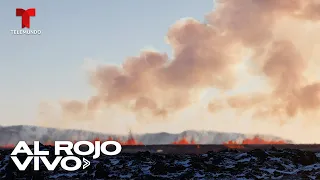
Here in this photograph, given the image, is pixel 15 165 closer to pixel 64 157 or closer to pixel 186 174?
pixel 64 157

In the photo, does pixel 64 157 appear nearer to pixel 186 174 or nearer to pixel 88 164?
pixel 88 164

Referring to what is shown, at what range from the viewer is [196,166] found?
445 ft

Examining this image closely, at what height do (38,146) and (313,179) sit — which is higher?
(38,146)

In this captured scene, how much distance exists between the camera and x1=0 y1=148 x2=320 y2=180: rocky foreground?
131375 millimetres

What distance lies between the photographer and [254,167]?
135 m

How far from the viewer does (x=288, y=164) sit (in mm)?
136250

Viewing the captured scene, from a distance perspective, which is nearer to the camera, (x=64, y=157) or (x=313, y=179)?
(x=313, y=179)

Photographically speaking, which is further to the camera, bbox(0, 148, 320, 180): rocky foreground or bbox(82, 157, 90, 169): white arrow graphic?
bbox(82, 157, 90, 169): white arrow graphic

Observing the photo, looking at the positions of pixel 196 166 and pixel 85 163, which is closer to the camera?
pixel 196 166

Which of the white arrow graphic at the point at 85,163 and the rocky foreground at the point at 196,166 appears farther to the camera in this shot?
the white arrow graphic at the point at 85,163

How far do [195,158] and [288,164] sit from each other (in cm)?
1834

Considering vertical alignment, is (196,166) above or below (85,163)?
below

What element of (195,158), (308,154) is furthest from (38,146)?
(308,154)

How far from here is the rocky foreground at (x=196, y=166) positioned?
131 meters
